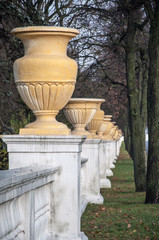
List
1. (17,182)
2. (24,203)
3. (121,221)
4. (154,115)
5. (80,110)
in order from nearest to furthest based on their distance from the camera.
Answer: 1. (17,182)
2. (24,203)
3. (121,221)
4. (80,110)
5. (154,115)

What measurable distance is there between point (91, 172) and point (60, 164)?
5.84m

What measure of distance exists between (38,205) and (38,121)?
1.31 metres

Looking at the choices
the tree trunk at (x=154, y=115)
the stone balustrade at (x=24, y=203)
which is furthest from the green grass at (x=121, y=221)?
the stone balustrade at (x=24, y=203)

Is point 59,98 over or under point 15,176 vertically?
over

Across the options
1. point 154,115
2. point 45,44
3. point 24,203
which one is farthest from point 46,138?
point 154,115

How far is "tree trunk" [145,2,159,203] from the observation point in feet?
39.1

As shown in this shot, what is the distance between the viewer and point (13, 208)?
4.30m

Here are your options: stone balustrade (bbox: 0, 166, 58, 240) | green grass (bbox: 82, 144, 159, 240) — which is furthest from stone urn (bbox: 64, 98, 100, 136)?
stone balustrade (bbox: 0, 166, 58, 240)

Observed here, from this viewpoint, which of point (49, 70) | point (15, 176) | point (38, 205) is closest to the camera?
point (15, 176)

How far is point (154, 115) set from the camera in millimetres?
12000

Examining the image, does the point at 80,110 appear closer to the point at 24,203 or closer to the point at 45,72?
the point at 45,72

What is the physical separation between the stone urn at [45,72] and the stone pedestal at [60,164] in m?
0.23

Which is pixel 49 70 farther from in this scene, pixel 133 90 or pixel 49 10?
pixel 49 10

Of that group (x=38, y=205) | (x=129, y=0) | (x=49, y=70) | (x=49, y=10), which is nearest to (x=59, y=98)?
(x=49, y=70)
